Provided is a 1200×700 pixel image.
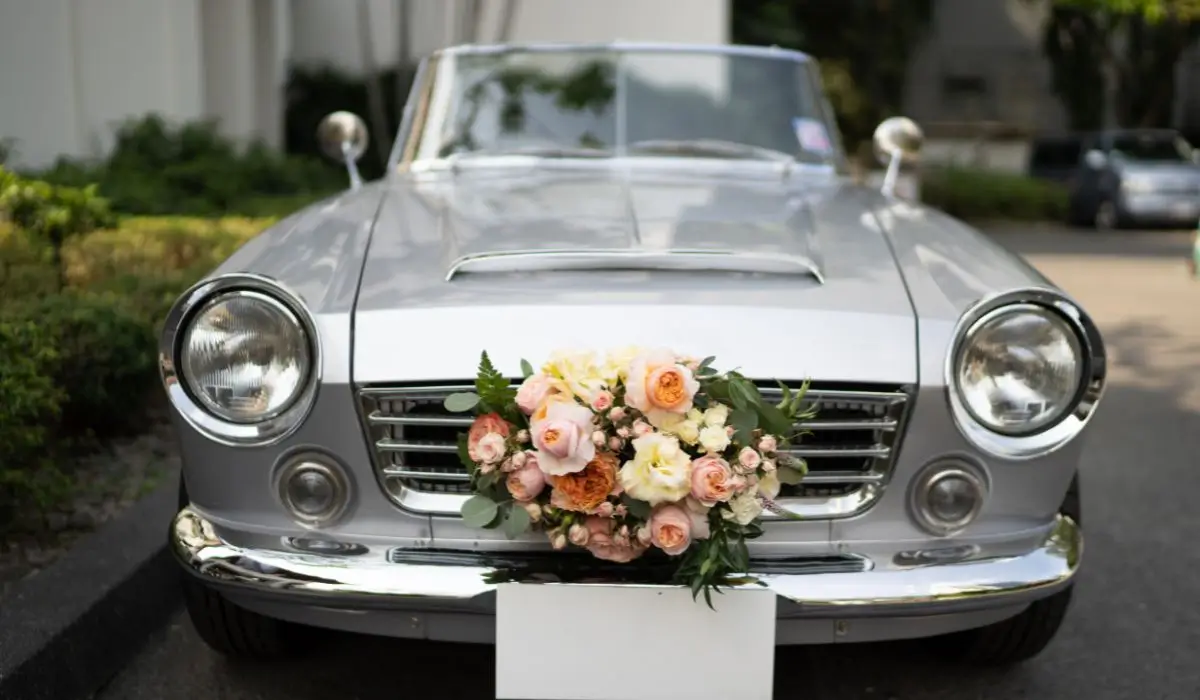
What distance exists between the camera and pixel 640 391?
81.0 inches

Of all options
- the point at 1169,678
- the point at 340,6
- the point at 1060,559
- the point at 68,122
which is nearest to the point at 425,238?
the point at 1060,559

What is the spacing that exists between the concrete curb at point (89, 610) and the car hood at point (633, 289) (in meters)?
1.00

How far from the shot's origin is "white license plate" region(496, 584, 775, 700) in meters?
2.10

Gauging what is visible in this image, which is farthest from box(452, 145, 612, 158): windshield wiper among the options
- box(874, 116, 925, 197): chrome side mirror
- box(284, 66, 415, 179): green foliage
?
box(284, 66, 415, 179): green foliage

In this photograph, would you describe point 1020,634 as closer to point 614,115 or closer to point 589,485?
point 589,485

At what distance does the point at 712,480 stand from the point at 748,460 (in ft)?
0.23

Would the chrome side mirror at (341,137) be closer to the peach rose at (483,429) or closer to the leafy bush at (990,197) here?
the peach rose at (483,429)

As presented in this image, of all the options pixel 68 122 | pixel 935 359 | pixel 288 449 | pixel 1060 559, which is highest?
pixel 935 359

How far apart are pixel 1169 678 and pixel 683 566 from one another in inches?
57.5

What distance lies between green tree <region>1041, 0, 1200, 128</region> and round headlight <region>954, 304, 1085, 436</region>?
23.5m

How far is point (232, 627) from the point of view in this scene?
105 inches

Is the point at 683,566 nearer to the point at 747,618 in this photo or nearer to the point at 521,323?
the point at 747,618

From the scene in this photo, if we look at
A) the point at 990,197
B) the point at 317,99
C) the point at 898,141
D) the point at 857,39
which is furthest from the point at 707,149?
the point at 857,39

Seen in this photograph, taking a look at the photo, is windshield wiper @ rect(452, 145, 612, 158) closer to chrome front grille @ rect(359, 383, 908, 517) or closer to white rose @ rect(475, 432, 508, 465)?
chrome front grille @ rect(359, 383, 908, 517)
